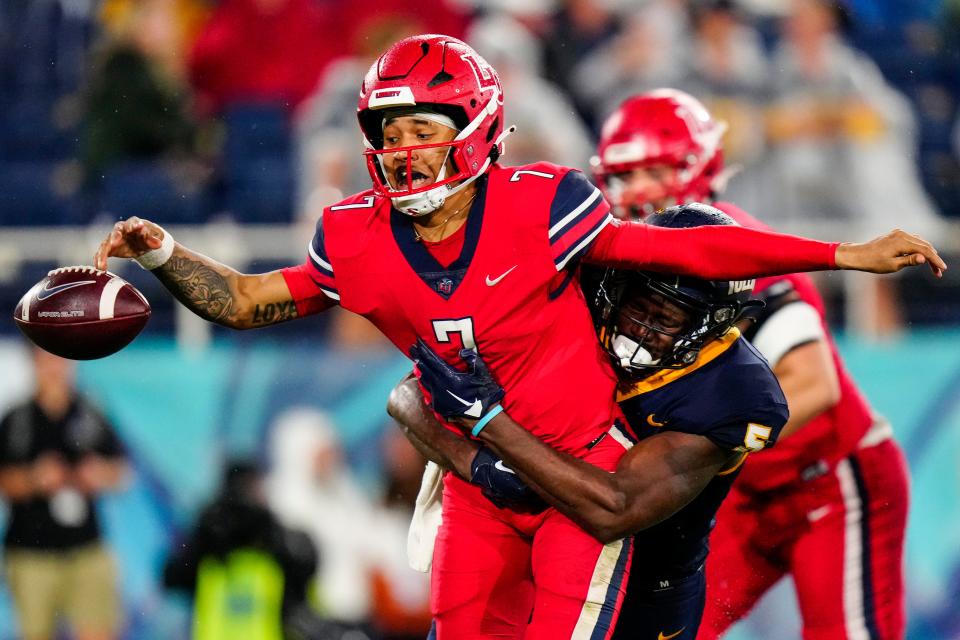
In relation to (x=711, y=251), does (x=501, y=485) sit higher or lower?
lower

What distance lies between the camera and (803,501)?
15.3 ft

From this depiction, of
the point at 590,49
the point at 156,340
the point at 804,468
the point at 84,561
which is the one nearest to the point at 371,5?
the point at 590,49

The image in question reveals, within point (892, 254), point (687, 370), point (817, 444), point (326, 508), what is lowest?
point (326, 508)

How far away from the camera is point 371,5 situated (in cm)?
805

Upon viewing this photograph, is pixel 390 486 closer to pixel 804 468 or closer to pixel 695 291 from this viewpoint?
pixel 804 468

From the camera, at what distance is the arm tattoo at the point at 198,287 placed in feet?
12.1

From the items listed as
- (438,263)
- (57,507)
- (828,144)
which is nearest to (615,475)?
(438,263)

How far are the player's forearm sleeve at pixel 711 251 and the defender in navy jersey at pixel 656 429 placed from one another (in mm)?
94

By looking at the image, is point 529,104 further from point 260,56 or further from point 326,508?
point 326,508

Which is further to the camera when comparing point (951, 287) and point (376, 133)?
point (951, 287)

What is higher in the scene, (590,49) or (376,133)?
(376,133)

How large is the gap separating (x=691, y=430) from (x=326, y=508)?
368 cm

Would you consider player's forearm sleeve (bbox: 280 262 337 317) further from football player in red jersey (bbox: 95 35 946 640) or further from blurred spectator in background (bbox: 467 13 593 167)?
blurred spectator in background (bbox: 467 13 593 167)

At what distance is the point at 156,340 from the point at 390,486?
1329 mm
